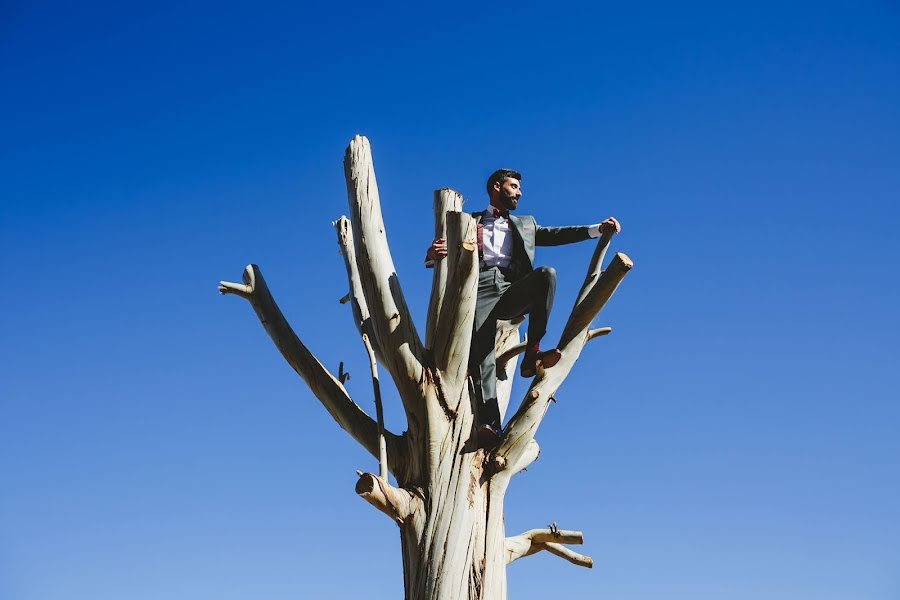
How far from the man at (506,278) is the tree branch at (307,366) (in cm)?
52

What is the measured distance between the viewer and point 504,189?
4.39 metres

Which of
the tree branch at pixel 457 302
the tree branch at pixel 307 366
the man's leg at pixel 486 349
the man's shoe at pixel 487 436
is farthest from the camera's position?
the tree branch at pixel 307 366

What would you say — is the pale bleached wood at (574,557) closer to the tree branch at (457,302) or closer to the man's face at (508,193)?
the tree branch at (457,302)

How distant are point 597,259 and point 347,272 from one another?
1359 millimetres

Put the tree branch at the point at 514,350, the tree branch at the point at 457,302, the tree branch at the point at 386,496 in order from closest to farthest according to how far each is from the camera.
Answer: the tree branch at the point at 386,496, the tree branch at the point at 457,302, the tree branch at the point at 514,350

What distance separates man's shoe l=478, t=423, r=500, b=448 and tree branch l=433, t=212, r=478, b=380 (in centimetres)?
24

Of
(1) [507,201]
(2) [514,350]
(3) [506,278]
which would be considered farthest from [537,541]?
(1) [507,201]

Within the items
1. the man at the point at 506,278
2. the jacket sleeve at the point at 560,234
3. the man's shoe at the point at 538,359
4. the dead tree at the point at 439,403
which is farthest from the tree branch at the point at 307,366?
the jacket sleeve at the point at 560,234

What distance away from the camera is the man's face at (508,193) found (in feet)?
14.4

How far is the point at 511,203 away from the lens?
4.40 meters

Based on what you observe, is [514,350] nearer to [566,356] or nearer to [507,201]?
[566,356]

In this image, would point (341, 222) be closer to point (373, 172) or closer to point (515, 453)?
point (373, 172)

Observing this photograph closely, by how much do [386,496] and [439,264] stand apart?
1094 millimetres

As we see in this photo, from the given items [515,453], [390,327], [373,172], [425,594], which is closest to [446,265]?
[390,327]
